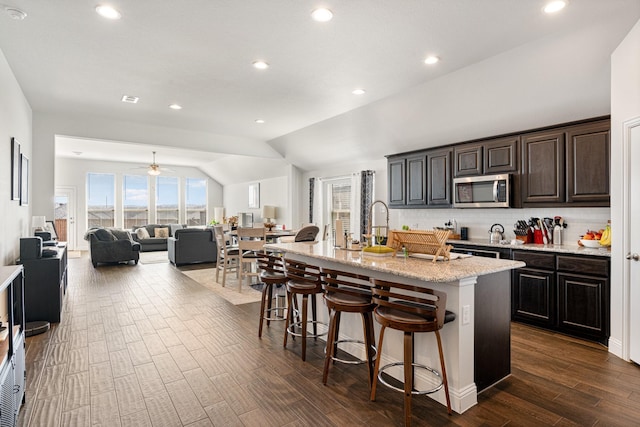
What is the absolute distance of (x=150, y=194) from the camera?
41.3ft

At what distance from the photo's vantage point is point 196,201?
13609 mm

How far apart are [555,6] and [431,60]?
3.79 ft

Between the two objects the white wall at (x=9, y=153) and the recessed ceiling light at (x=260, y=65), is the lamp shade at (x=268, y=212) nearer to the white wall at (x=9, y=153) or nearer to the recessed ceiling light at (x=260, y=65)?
the white wall at (x=9, y=153)

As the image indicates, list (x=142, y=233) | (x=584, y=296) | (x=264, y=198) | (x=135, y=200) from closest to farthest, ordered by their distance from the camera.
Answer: (x=584, y=296), (x=264, y=198), (x=142, y=233), (x=135, y=200)

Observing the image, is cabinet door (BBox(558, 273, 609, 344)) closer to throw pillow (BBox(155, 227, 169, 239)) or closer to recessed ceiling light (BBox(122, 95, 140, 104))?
recessed ceiling light (BBox(122, 95, 140, 104))

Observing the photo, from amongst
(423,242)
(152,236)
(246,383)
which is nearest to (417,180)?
(423,242)

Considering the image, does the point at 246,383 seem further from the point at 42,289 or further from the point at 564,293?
the point at 564,293

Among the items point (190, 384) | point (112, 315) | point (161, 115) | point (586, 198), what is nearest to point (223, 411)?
point (190, 384)

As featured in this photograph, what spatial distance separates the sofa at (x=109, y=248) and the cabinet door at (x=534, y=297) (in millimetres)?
8035

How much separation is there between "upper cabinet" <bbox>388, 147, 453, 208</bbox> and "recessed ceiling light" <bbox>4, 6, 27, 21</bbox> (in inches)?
193

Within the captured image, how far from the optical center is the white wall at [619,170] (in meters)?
2.96

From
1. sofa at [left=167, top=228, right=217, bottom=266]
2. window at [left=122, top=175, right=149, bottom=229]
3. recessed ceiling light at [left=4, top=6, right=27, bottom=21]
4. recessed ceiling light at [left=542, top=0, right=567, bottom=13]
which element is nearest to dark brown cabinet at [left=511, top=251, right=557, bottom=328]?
recessed ceiling light at [left=542, top=0, right=567, bottom=13]

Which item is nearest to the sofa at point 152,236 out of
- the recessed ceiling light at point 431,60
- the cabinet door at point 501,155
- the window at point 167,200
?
the window at point 167,200

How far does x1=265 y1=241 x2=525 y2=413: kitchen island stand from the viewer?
2.33 meters
